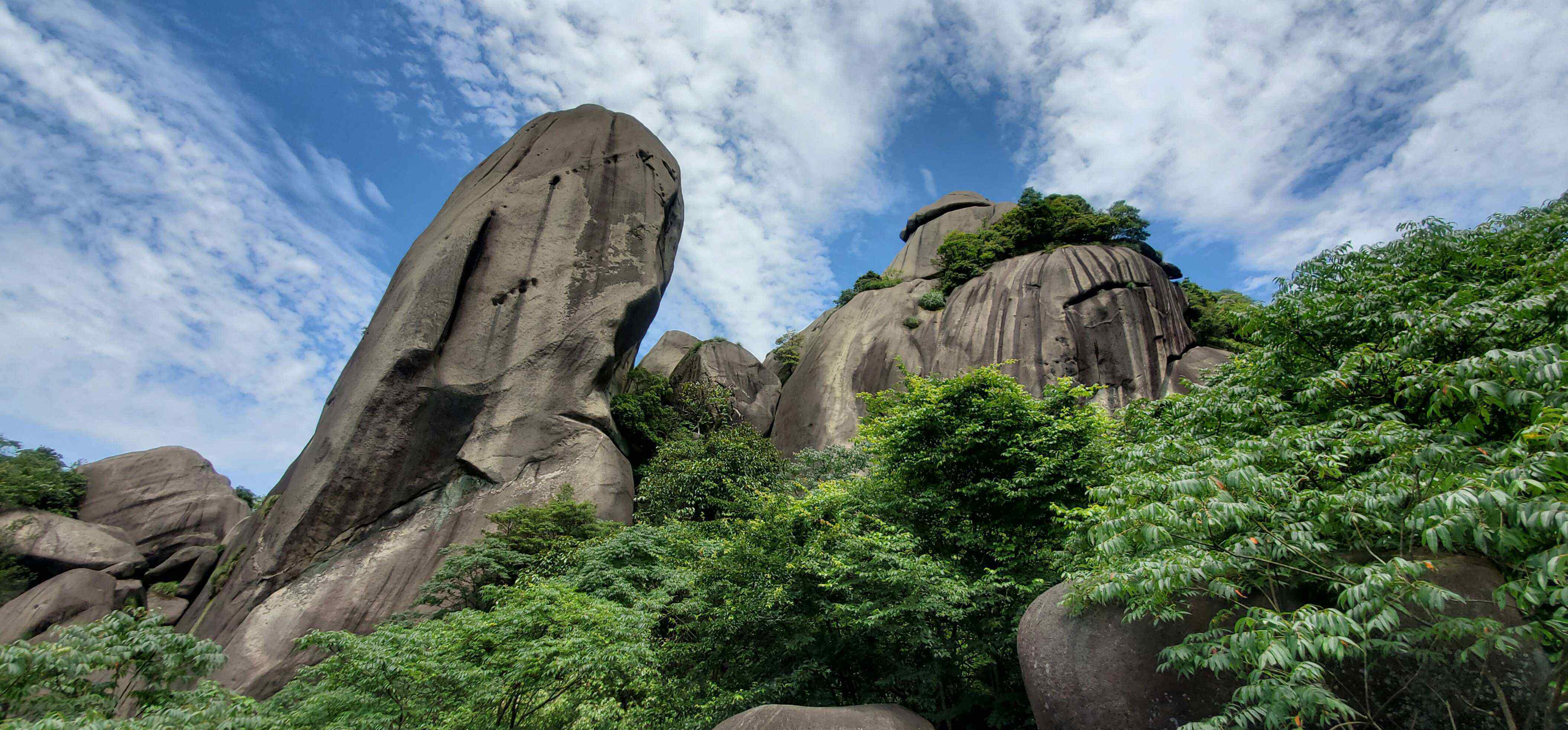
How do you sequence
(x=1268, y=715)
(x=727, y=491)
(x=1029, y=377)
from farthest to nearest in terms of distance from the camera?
1. (x=1029, y=377)
2. (x=727, y=491)
3. (x=1268, y=715)

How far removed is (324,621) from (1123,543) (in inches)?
587

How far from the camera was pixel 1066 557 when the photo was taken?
772 centimetres

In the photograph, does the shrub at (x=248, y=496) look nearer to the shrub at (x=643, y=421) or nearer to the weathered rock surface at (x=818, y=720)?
the shrub at (x=643, y=421)

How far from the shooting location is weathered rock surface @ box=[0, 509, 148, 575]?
56.0 ft

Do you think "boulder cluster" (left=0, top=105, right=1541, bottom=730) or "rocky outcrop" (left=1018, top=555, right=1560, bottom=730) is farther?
"boulder cluster" (left=0, top=105, right=1541, bottom=730)

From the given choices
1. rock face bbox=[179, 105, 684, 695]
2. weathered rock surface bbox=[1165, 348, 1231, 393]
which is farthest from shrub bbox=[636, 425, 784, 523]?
weathered rock surface bbox=[1165, 348, 1231, 393]

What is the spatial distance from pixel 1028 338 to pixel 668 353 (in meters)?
15.1

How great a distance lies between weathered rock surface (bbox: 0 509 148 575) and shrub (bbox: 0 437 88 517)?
1.18 feet

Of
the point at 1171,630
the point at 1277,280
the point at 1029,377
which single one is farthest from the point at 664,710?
the point at 1029,377

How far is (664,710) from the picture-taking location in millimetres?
7949

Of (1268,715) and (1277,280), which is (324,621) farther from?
(1277,280)

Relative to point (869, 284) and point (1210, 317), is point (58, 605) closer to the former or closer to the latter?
point (869, 284)

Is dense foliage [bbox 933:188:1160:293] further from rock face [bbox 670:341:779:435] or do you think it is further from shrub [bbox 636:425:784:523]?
shrub [bbox 636:425:784:523]

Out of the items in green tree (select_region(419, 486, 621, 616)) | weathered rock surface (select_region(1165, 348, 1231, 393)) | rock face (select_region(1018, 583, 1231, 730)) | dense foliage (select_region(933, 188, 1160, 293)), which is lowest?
rock face (select_region(1018, 583, 1231, 730))
